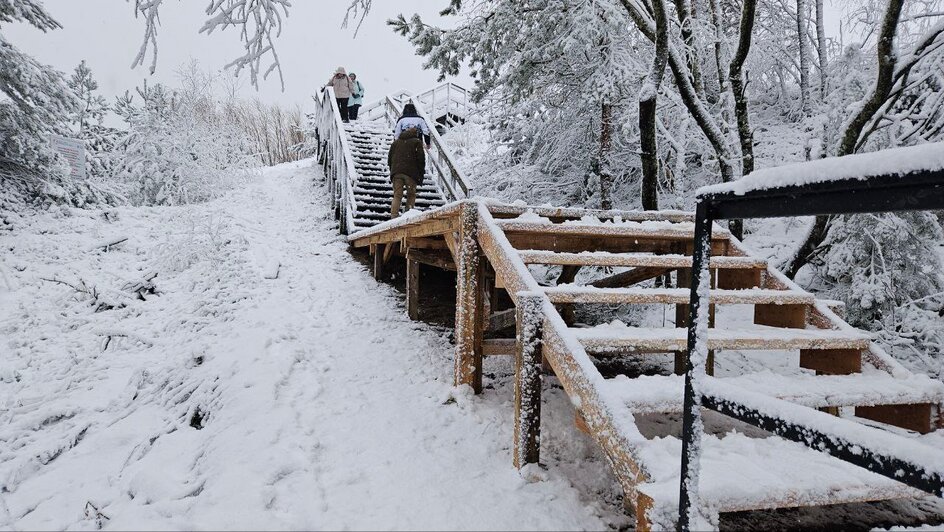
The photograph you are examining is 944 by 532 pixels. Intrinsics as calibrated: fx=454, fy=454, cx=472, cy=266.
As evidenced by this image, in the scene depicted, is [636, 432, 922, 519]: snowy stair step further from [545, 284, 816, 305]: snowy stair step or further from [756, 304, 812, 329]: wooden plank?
[756, 304, 812, 329]: wooden plank

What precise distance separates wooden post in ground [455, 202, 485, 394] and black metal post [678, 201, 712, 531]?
200 cm

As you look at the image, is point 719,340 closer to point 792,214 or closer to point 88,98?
point 792,214

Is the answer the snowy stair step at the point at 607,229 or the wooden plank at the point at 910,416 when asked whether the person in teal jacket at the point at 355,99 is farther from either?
the wooden plank at the point at 910,416

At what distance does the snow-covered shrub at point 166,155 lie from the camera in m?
10.9

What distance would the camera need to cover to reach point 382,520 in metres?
1.93

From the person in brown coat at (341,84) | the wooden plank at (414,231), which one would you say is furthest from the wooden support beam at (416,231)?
the person in brown coat at (341,84)

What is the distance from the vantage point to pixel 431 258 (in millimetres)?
4938

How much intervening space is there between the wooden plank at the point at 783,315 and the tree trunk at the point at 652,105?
2539 mm

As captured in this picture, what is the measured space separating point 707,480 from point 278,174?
609 inches

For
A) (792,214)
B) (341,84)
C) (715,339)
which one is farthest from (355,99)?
(792,214)

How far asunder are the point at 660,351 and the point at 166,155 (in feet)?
41.5

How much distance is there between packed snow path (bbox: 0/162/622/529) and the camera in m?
2.08

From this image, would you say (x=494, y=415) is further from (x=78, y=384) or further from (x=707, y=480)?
(x=78, y=384)

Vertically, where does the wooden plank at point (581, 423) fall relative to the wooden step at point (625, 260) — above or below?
below
